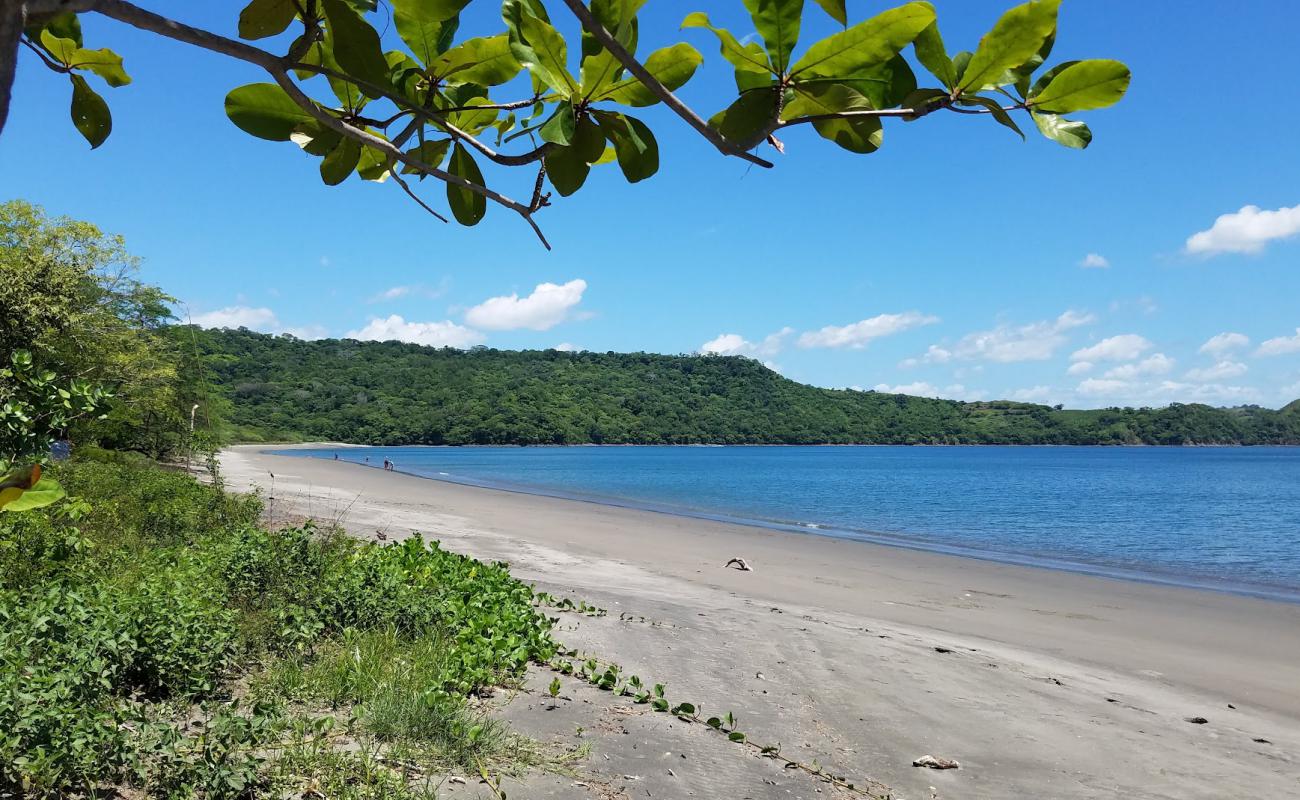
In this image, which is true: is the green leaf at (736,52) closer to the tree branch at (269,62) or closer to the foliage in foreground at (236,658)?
the tree branch at (269,62)

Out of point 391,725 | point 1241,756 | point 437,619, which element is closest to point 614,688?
point 437,619

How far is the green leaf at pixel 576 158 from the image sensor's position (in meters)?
1.10

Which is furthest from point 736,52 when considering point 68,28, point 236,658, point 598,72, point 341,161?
point 236,658

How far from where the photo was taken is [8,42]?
685 millimetres

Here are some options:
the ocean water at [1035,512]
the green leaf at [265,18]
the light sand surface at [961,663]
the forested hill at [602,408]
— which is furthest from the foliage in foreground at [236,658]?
the forested hill at [602,408]

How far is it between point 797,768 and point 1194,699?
18.7 feet

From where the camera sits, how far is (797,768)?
4543 mm

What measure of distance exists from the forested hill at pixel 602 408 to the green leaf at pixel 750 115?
98.8 m

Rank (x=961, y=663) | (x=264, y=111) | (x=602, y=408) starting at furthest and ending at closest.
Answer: (x=602, y=408) → (x=961, y=663) → (x=264, y=111)

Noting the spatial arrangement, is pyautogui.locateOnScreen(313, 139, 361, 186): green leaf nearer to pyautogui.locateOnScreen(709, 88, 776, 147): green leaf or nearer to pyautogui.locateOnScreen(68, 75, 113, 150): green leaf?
pyautogui.locateOnScreen(68, 75, 113, 150): green leaf

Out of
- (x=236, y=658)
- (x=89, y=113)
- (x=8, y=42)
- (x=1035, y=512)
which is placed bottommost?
(x=1035, y=512)

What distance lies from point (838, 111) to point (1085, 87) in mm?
279

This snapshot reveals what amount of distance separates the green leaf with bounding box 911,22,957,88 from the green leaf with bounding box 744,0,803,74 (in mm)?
154

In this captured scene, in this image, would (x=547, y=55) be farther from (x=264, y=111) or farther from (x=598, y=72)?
(x=264, y=111)
